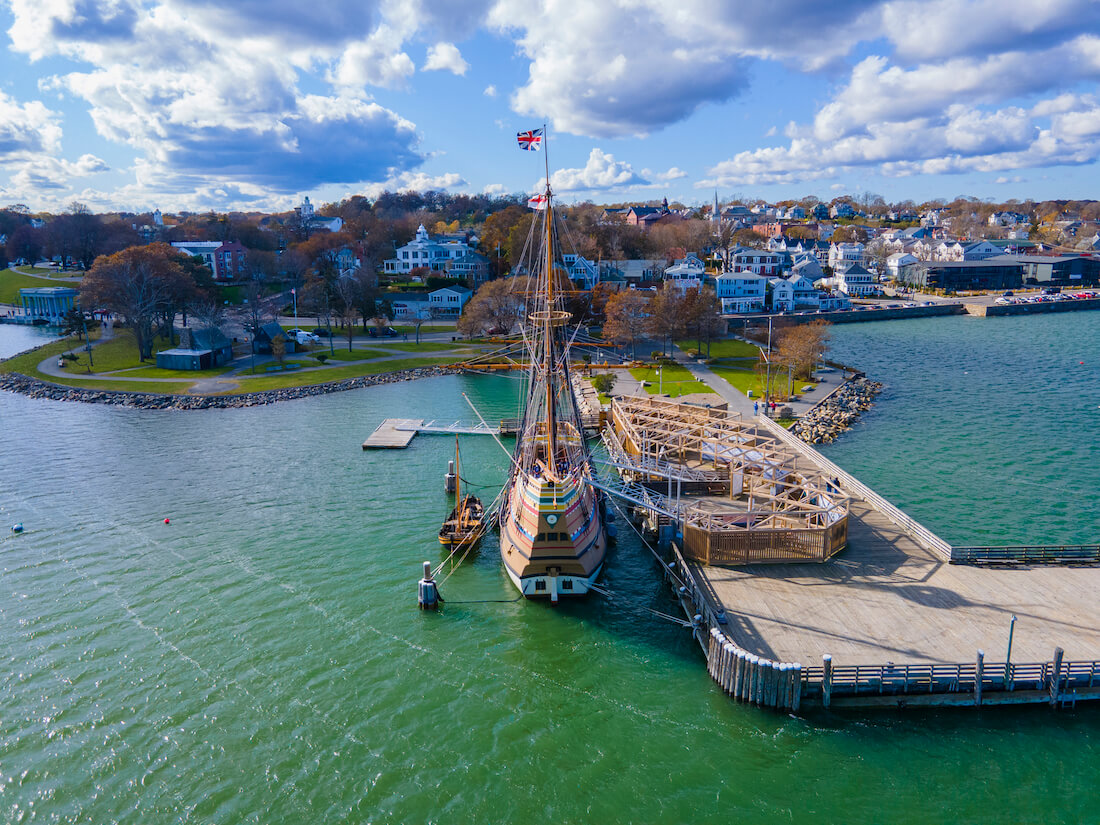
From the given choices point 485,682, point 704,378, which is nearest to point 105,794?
point 485,682

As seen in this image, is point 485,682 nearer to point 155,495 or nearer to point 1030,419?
point 155,495

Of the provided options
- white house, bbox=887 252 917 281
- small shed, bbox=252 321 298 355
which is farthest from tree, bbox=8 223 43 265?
white house, bbox=887 252 917 281

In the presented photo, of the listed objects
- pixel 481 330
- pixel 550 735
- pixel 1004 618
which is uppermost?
pixel 481 330

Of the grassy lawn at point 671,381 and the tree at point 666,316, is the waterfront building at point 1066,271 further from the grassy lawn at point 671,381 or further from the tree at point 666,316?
the grassy lawn at point 671,381

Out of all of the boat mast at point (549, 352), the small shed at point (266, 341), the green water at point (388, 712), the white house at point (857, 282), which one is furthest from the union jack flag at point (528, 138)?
the white house at point (857, 282)

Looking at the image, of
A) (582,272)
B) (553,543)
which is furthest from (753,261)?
(553,543)
